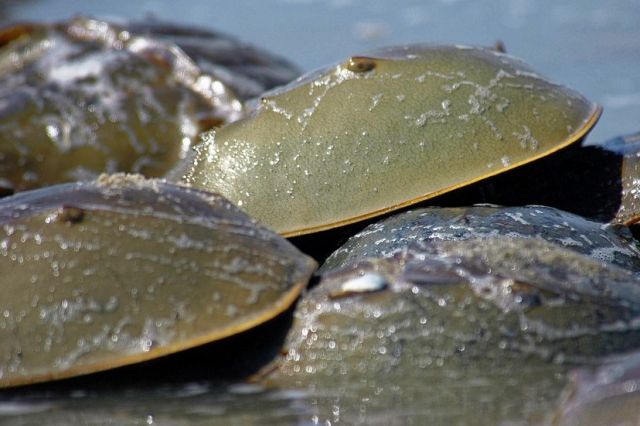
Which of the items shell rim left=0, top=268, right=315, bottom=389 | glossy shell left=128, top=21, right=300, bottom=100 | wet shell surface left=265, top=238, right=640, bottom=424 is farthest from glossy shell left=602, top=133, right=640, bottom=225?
glossy shell left=128, top=21, right=300, bottom=100

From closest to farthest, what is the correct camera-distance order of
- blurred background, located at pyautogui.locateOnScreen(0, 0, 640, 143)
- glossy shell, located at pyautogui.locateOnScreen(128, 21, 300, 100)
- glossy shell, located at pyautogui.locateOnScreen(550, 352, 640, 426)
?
1. glossy shell, located at pyautogui.locateOnScreen(550, 352, 640, 426)
2. glossy shell, located at pyautogui.locateOnScreen(128, 21, 300, 100)
3. blurred background, located at pyautogui.locateOnScreen(0, 0, 640, 143)

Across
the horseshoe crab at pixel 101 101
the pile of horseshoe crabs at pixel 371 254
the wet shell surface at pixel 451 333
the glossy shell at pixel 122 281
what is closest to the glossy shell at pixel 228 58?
the horseshoe crab at pixel 101 101

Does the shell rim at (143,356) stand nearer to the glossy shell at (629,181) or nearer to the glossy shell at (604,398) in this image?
the glossy shell at (604,398)

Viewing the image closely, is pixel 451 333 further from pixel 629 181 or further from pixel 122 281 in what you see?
pixel 629 181

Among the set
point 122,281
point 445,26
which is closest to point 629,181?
point 122,281

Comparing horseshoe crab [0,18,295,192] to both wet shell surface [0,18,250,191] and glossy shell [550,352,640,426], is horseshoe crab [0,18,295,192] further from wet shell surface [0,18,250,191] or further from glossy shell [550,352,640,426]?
glossy shell [550,352,640,426]

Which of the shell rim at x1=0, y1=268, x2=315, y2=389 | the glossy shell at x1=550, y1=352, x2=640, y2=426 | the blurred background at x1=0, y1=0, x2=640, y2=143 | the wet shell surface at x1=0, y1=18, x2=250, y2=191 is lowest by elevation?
the blurred background at x1=0, y1=0, x2=640, y2=143

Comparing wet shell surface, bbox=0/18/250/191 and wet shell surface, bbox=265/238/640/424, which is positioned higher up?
wet shell surface, bbox=265/238/640/424
